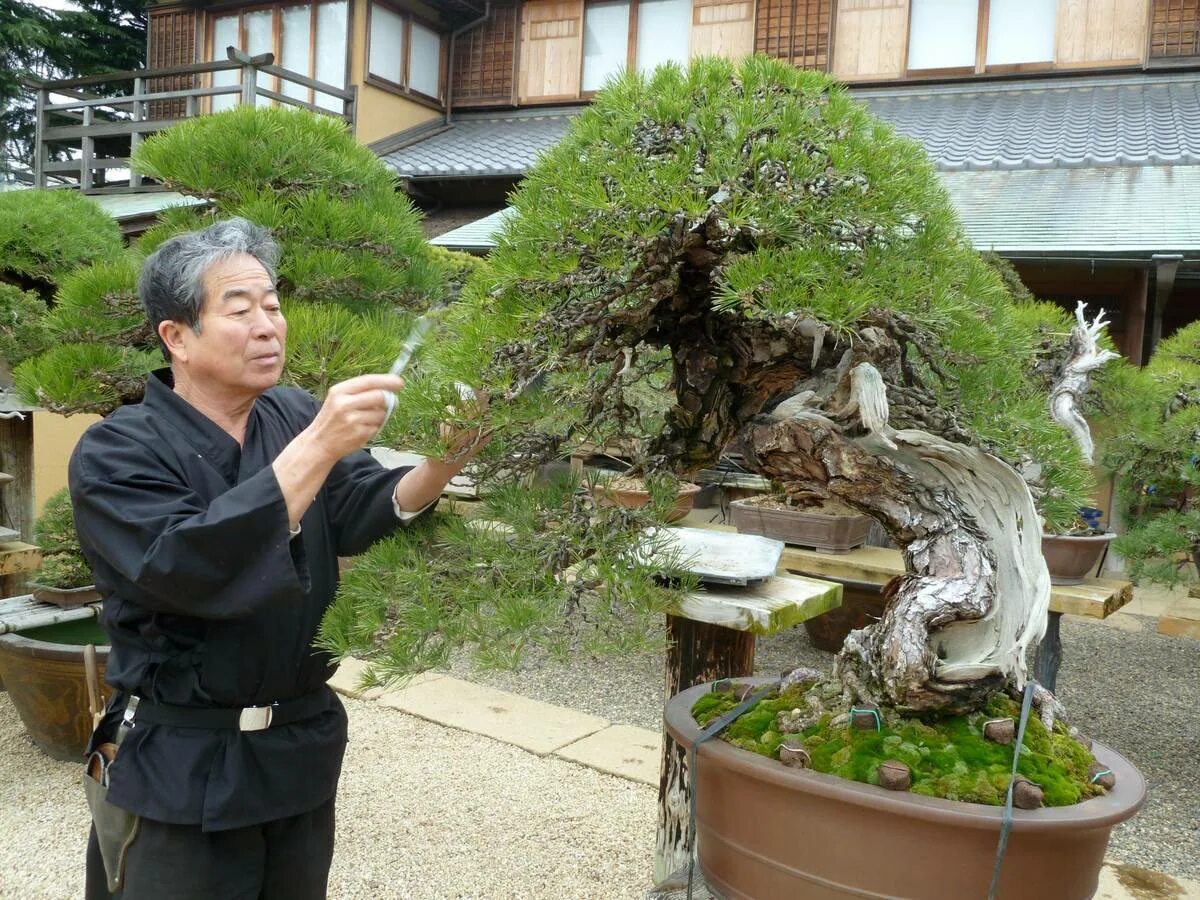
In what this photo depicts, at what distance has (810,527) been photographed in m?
4.09

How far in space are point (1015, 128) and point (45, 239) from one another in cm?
640

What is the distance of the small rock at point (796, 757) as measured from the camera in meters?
1.33

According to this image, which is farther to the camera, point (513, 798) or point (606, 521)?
point (513, 798)

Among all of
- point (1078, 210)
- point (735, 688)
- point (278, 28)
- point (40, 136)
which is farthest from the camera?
point (278, 28)

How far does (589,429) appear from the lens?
4.75 ft

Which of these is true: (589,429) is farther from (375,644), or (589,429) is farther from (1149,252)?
(1149,252)

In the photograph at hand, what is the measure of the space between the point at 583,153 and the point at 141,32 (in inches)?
523

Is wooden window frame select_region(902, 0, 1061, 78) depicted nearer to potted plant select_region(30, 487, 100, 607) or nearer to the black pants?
potted plant select_region(30, 487, 100, 607)

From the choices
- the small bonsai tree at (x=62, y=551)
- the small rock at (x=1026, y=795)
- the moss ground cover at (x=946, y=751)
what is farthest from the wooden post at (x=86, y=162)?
the small rock at (x=1026, y=795)

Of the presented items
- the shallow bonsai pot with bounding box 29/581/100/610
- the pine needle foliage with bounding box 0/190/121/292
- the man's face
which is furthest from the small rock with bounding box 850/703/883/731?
the pine needle foliage with bounding box 0/190/121/292

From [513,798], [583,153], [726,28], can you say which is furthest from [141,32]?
[583,153]

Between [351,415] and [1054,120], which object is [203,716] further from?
[1054,120]

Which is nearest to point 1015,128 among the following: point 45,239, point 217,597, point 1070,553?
point 1070,553

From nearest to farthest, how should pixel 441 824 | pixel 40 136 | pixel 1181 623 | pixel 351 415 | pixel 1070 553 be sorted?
pixel 351 415 < pixel 441 824 < pixel 1181 623 < pixel 1070 553 < pixel 40 136
